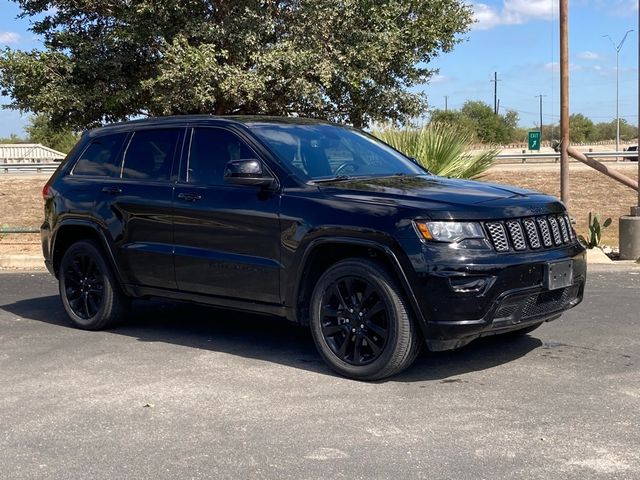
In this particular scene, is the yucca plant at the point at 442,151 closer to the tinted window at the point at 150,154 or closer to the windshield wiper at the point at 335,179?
the tinted window at the point at 150,154

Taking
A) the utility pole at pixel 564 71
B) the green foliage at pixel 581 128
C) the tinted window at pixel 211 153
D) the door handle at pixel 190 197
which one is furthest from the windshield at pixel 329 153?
the green foliage at pixel 581 128

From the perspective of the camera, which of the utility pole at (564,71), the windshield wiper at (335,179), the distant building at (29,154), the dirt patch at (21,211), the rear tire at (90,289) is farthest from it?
the distant building at (29,154)

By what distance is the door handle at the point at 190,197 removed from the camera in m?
6.57

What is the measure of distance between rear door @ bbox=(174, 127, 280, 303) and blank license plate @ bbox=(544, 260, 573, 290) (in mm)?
1920

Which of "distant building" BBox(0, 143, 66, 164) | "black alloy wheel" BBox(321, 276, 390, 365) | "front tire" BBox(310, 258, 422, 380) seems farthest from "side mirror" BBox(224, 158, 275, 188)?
"distant building" BBox(0, 143, 66, 164)

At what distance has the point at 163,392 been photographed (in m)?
5.50

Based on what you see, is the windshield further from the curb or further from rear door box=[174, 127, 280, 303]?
the curb

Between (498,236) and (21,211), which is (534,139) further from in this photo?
(498,236)

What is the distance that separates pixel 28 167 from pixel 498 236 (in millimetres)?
33634

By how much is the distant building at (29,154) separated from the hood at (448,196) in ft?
149

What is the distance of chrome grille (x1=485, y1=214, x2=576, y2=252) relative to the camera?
541cm

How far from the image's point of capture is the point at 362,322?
18.6 feet

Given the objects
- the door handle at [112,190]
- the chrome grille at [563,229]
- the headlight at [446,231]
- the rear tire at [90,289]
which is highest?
the door handle at [112,190]

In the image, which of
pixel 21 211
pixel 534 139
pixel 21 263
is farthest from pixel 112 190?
pixel 534 139
